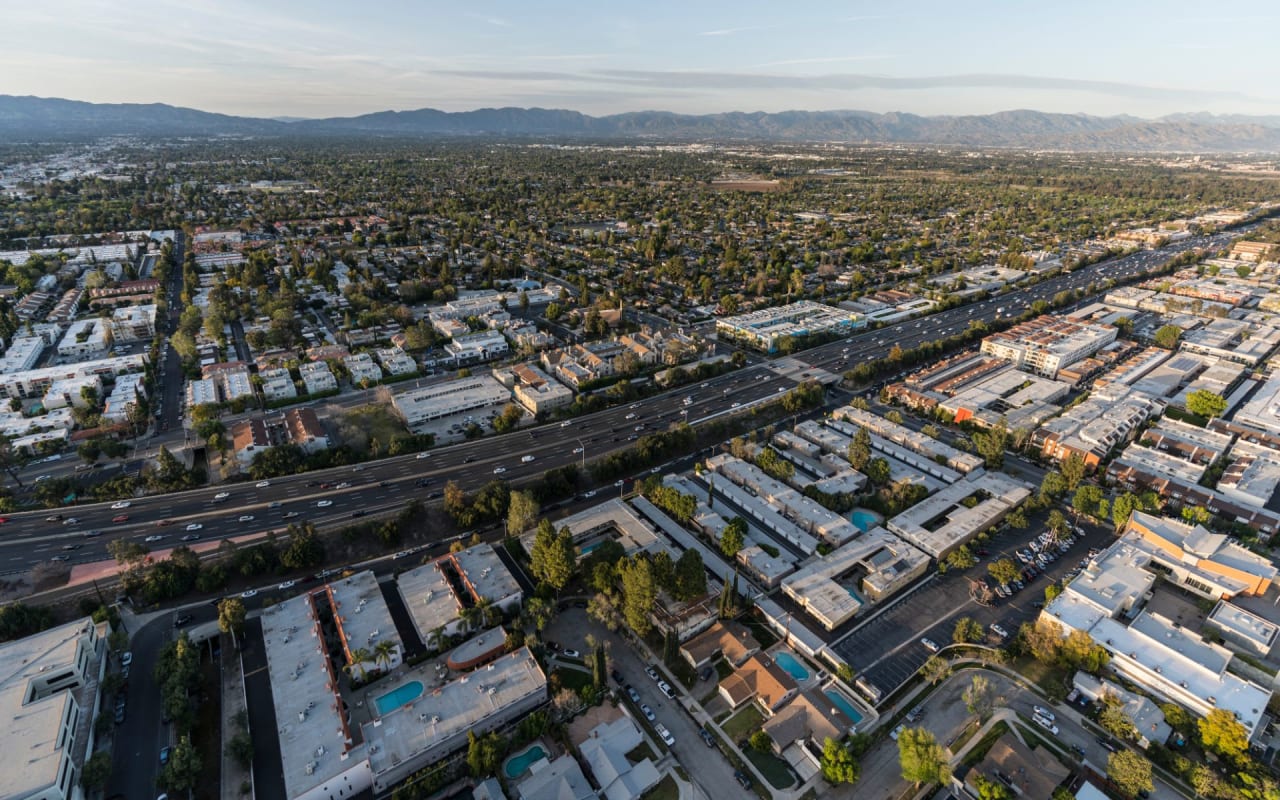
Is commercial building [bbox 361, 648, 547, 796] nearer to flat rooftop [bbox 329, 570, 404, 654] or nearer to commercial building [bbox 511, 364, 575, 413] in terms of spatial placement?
flat rooftop [bbox 329, 570, 404, 654]

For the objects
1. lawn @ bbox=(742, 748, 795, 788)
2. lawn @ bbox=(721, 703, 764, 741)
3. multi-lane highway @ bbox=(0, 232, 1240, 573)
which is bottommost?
lawn @ bbox=(742, 748, 795, 788)

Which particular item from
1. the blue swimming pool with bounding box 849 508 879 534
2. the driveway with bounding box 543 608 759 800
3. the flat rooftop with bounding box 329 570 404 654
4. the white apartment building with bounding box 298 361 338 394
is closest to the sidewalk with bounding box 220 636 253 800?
the flat rooftop with bounding box 329 570 404 654

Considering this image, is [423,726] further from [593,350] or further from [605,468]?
[593,350]

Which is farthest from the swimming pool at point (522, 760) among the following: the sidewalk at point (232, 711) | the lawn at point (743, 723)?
the sidewalk at point (232, 711)

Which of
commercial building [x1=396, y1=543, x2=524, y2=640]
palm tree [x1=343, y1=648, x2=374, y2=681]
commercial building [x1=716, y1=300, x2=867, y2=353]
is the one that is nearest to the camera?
palm tree [x1=343, y1=648, x2=374, y2=681]

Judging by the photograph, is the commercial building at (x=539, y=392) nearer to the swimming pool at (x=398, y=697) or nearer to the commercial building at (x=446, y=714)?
the commercial building at (x=446, y=714)

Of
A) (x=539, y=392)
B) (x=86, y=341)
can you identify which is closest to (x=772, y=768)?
(x=539, y=392)
